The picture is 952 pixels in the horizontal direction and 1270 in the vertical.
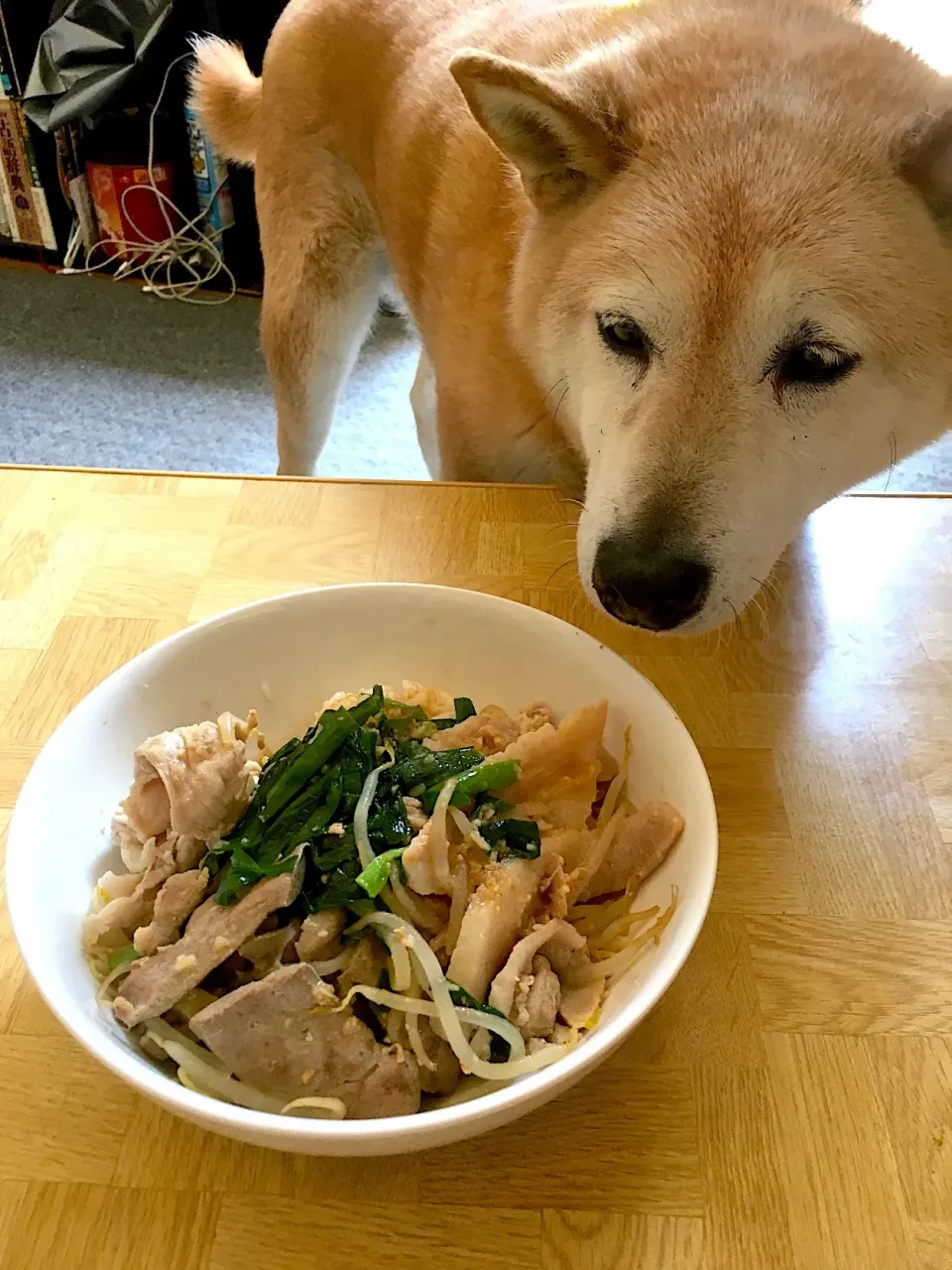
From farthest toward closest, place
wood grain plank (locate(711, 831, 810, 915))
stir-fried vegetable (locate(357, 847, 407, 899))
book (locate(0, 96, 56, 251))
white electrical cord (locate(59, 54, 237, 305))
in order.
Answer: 1. white electrical cord (locate(59, 54, 237, 305))
2. book (locate(0, 96, 56, 251))
3. wood grain plank (locate(711, 831, 810, 915))
4. stir-fried vegetable (locate(357, 847, 407, 899))

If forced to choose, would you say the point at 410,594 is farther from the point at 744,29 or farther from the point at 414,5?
the point at 414,5

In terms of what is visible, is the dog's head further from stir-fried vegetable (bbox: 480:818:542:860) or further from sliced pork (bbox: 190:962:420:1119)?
sliced pork (bbox: 190:962:420:1119)

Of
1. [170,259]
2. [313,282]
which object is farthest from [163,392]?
[313,282]

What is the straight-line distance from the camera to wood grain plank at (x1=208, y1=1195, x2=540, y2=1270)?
52 centimetres

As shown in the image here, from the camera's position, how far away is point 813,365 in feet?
2.60

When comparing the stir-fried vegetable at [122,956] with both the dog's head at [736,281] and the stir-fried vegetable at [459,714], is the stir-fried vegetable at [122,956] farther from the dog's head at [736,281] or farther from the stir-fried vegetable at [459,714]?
the dog's head at [736,281]

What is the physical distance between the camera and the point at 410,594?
765 millimetres

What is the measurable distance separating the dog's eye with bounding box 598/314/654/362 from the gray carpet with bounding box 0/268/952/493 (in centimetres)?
131

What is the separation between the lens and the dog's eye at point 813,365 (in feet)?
2.55

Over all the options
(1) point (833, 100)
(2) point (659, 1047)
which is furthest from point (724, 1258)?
(1) point (833, 100)

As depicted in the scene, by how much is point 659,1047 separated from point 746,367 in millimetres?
490

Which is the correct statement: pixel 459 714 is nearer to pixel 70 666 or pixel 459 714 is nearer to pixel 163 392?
pixel 70 666

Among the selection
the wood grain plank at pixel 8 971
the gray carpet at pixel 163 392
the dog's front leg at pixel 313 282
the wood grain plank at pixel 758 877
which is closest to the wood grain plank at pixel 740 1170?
the wood grain plank at pixel 758 877

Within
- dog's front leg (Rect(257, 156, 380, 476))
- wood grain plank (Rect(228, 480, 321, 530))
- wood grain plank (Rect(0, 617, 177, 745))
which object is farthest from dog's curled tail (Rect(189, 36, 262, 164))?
wood grain plank (Rect(0, 617, 177, 745))
